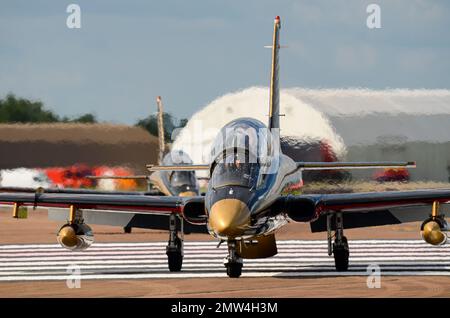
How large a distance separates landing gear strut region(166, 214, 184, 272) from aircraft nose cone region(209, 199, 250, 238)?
4383mm

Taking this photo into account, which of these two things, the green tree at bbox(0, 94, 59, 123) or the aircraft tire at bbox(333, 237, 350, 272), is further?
the green tree at bbox(0, 94, 59, 123)

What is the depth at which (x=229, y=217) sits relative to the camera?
2002 cm

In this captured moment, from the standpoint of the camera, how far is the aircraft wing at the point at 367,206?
886 inches

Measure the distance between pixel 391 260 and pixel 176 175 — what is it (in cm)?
1293

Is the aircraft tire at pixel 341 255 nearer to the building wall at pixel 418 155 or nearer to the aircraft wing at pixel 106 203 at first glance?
the aircraft wing at pixel 106 203

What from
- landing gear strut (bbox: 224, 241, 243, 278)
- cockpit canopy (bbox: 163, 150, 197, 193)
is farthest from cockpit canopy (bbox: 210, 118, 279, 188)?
cockpit canopy (bbox: 163, 150, 197, 193)

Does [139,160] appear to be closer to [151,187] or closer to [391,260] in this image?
[151,187]

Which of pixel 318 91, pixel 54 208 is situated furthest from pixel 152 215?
pixel 318 91

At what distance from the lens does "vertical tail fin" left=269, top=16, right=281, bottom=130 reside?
2789 cm

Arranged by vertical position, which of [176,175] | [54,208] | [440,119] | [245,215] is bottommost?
[245,215]

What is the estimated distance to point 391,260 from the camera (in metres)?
28.2

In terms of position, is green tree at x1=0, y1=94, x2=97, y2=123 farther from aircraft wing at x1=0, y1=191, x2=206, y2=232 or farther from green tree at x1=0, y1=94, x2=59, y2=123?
aircraft wing at x1=0, y1=191, x2=206, y2=232

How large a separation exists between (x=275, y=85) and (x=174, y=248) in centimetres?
598

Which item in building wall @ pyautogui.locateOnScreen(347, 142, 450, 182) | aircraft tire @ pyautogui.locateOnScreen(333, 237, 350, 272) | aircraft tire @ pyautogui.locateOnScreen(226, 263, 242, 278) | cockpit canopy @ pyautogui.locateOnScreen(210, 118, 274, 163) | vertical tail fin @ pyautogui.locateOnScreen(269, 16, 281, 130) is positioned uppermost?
building wall @ pyautogui.locateOnScreen(347, 142, 450, 182)
